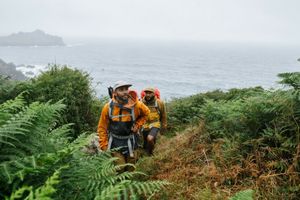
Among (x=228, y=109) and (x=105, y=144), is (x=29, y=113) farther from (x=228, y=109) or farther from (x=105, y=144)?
(x=228, y=109)

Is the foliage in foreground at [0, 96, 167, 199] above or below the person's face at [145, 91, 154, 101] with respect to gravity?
above

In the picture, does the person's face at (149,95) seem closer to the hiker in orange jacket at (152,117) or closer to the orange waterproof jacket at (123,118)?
the hiker in orange jacket at (152,117)

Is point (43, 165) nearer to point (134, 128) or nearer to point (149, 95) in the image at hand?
point (134, 128)

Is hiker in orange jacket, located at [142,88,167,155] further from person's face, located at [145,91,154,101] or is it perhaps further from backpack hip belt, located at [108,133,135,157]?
backpack hip belt, located at [108,133,135,157]

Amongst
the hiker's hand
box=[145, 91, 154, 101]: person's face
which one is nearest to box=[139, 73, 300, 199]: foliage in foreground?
the hiker's hand

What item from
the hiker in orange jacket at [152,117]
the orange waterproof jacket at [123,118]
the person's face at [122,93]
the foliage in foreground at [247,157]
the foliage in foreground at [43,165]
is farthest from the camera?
the hiker in orange jacket at [152,117]

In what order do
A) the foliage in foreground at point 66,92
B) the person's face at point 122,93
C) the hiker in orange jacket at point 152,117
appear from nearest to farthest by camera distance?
1. the person's face at point 122,93
2. the hiker in orange jacket at point 152,117
3. the foliage in foreground at point 66,92

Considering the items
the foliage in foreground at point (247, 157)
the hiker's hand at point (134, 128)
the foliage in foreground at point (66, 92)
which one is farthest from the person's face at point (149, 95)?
the foliage in foreground at point (66, 92)

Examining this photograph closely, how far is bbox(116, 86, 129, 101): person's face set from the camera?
21.6 feet

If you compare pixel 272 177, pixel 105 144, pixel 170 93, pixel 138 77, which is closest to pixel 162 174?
pixel 105 144

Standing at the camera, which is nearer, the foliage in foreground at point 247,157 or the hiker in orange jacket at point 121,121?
the foliage in foreground at point 247,157

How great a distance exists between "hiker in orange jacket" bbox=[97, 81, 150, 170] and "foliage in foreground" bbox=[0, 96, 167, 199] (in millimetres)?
2869

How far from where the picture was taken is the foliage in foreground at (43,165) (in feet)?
9.47

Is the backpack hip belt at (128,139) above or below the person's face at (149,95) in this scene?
below
